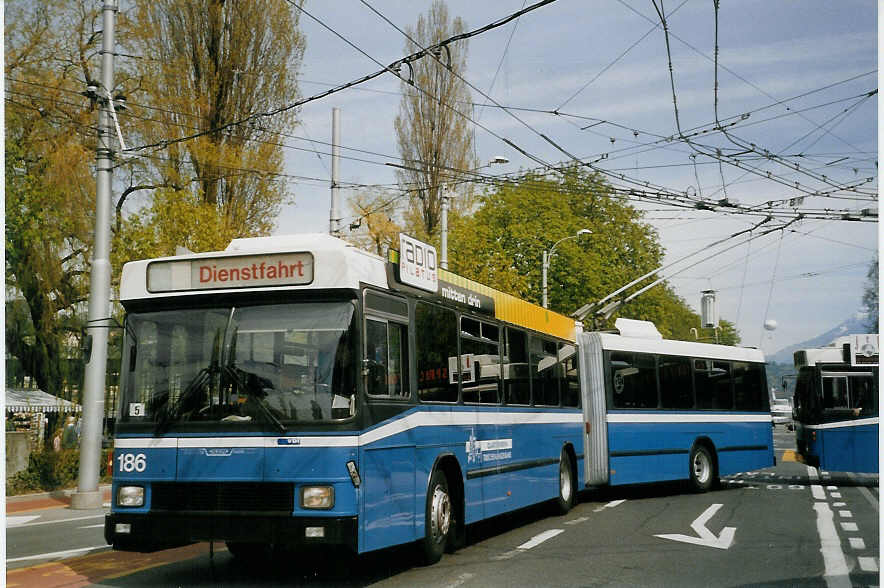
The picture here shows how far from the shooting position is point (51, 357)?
26500 mm

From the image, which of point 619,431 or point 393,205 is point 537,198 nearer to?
point 393,205

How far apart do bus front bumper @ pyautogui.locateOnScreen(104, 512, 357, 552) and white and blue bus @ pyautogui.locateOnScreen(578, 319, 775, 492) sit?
899cm

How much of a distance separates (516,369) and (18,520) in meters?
8.45

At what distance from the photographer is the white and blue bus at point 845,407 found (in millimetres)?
19984

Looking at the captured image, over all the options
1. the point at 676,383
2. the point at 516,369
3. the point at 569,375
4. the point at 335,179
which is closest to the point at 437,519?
the point at 516,369

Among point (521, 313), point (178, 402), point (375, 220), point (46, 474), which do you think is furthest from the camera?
point (375, 220)

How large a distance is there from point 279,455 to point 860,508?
35.1ft

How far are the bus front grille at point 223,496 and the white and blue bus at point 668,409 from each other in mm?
9036

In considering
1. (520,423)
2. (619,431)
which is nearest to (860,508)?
(619,431)

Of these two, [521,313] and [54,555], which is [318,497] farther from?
[521,313]

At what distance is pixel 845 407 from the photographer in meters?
20.3

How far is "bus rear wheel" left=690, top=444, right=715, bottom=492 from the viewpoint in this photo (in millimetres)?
18766

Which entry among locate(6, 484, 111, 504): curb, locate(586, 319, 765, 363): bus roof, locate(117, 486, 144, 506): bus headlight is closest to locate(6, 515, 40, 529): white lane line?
locate(6, 484, 111, 504): curb

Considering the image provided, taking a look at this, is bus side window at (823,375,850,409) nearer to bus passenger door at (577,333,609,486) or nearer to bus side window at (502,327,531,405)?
bus passenger door at (577,333,609,486)
